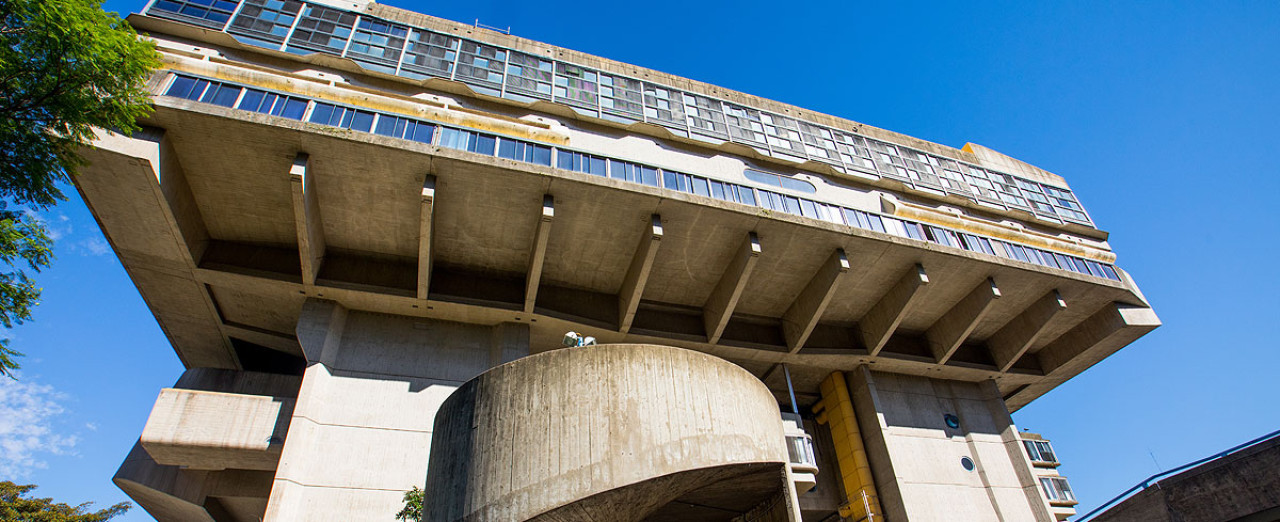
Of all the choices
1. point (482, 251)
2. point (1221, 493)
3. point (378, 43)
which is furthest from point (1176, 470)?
point (378, 43)

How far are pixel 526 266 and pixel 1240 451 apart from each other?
17341mm

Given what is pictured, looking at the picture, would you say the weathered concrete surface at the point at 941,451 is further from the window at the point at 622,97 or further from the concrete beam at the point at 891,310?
the window at the point at 622,97

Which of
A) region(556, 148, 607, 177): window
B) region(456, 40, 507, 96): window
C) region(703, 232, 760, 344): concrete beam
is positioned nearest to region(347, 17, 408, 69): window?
region(456, 40, 507, 96): window

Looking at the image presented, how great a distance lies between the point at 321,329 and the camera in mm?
17891

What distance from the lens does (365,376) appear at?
696 inches

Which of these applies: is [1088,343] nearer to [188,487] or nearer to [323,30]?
[323,30]

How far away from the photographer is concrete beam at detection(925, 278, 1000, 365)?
69.7ft

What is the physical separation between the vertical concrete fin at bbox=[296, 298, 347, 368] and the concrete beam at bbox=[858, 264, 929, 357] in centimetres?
1806

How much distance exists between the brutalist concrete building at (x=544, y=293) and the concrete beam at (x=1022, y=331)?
0.40ft

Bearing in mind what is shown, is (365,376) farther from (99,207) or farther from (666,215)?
(666,215)

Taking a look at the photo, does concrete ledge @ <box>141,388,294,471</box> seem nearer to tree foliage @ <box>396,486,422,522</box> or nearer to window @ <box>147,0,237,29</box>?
tree foliage @ <box>396,486,422,522</box>

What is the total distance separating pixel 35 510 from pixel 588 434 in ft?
96.7

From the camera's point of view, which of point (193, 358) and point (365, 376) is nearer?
point (365, 376)

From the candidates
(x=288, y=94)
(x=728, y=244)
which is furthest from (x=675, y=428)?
(x=288, y=94)
